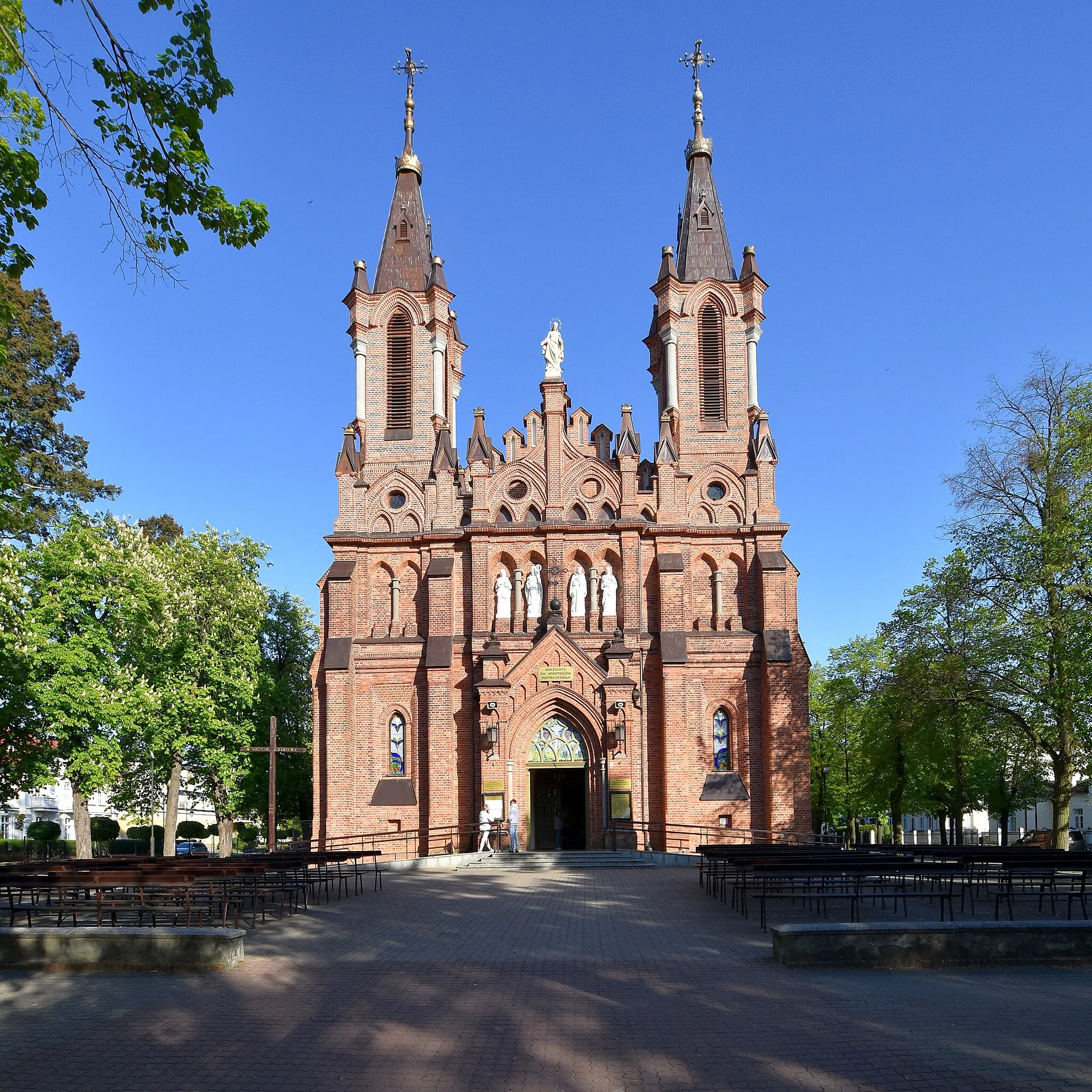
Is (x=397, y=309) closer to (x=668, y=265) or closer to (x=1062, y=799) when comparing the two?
(x=668, y=265)

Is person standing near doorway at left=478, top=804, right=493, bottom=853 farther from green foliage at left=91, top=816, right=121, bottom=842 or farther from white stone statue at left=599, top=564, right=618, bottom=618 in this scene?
green foliage at left=91, top=816, right=121, bottom=842

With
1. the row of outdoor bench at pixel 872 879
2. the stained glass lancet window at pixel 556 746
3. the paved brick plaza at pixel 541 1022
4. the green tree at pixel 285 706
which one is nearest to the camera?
the paved brick plaza at pixel 541 1022

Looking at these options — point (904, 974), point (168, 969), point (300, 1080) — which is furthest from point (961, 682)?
point (300, 1080)

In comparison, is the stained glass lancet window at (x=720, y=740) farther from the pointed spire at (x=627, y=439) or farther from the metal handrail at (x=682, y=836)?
the pointed spire at (x=627, y=439)

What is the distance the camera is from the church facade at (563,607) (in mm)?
31891

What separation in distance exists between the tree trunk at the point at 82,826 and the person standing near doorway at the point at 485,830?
12335 millimetres

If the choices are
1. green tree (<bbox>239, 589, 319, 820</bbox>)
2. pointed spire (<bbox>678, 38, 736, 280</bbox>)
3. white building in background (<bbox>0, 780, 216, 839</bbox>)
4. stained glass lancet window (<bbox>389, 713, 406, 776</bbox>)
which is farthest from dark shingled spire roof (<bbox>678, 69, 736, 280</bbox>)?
white building in background (<bbox>0, 780, 216, 839</bbox>)

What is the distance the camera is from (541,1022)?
9711 mm

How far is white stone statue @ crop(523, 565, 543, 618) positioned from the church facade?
6 centimetres

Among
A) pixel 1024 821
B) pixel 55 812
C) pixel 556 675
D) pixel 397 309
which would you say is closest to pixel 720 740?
pixel 556 675

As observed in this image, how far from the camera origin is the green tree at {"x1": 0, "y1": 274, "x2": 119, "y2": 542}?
3078 centimetres

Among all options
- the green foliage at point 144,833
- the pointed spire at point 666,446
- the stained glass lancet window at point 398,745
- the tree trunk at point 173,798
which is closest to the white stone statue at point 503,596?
the stained glass lancet window at point 398,745

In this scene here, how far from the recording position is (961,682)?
2748 cm

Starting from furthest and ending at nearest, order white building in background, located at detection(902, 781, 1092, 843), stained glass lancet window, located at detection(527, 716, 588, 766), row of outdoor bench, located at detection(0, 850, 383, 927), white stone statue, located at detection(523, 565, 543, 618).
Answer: white building in background, located at detection(902, 781, 1092, 843) → white stone statue, located at detection(523, 565, 543, 618) → stained glass lancet window, located at detection(527, 716, 588, 766) → row of outdoor bench, located at detection(0, 850, 383, 927)
